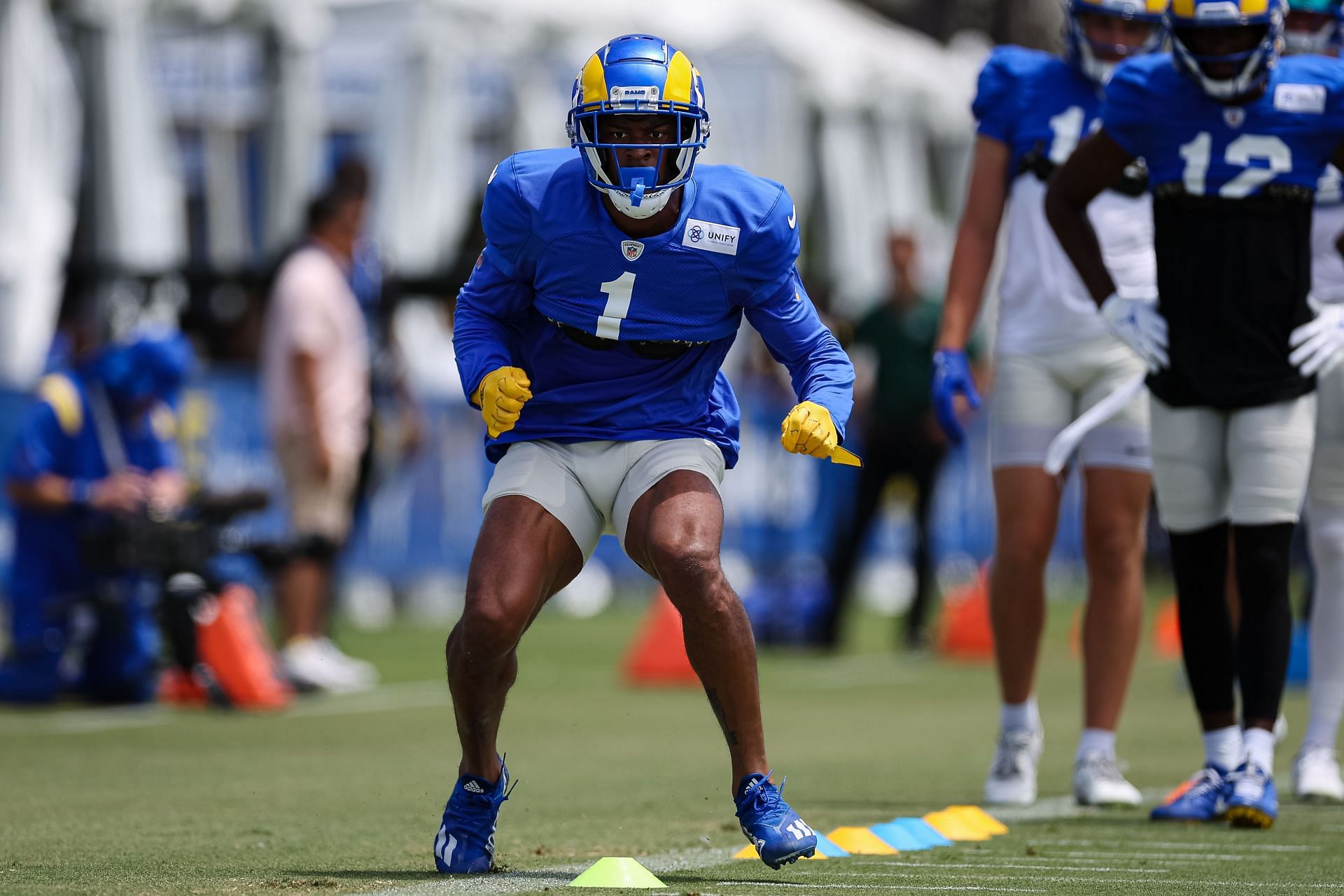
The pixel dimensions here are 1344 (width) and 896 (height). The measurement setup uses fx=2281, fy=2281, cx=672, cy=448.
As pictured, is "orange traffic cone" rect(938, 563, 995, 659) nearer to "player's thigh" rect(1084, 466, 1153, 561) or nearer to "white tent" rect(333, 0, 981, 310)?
"white tent" rect(333, 0, 981, 310)

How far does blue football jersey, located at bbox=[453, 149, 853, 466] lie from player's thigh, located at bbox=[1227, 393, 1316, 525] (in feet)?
4.64

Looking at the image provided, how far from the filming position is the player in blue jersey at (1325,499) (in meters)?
6.65

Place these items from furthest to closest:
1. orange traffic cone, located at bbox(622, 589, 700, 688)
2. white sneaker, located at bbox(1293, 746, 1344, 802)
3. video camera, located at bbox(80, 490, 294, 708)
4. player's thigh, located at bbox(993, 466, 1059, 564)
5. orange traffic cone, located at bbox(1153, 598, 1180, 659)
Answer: orange traffic cone, located at bbox(1153, 598, 1180, 659)
orange traffic cone, located at bbox(622, 589, 700, 688)
video camera, located at bbox(80, 490, 294, 708)
player's thigh, located at bbox(993, 466, 1059, 564)
white sneaker, located at bbox(1293, 746, 1344, 802)

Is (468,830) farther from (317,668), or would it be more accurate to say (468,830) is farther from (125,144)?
(125,144)

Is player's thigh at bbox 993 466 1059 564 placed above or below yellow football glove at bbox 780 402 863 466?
below

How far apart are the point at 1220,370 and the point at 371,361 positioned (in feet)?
21.2

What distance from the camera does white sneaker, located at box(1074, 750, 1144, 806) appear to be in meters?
6.42

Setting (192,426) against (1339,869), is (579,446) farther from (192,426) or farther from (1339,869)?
(192,426)

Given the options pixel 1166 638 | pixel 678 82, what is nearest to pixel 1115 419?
pixel 678 82

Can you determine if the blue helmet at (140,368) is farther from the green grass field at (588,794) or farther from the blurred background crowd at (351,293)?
the green grass field at (588,794)

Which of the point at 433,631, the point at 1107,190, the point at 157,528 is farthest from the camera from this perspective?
the point at 433,631

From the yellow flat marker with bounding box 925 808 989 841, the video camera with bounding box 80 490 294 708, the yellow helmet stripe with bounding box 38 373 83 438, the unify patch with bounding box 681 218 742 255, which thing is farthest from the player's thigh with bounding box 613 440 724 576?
the yellow helmet stripe with bounding box 38 373 83 438

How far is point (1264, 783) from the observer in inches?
233

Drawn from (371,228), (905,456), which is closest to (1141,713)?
(905,456)
